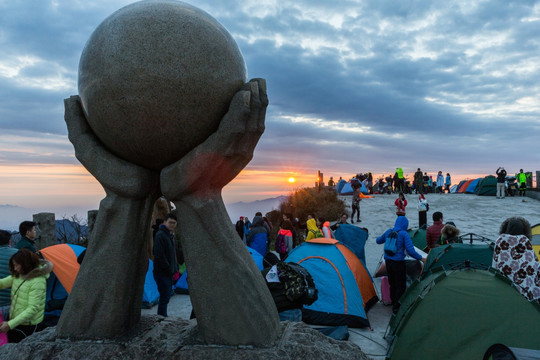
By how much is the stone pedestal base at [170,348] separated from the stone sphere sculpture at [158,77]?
5.64 ft

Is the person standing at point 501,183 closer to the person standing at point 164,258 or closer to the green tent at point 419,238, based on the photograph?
the green tent at point 419,238

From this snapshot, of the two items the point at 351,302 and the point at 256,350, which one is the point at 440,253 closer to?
the point at 351,302

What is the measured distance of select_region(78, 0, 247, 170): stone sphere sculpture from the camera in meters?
3.09

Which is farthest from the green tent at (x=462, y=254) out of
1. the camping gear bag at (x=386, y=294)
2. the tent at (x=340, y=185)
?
the tent at (x=340, y=185)

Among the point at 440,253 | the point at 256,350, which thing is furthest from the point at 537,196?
the point at 256,350

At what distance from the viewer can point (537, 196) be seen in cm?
2530

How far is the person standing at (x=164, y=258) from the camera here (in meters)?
6.34

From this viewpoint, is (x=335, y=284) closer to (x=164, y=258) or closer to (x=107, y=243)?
(x=164, y=258)

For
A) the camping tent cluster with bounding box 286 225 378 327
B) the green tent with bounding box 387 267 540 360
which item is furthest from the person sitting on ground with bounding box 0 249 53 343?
the green tent with bounding box 387 267 540 360

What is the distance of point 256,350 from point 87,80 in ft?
9.11

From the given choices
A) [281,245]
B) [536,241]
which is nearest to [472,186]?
[536,241]

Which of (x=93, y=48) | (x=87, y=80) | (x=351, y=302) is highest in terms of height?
(x=93, y=48)

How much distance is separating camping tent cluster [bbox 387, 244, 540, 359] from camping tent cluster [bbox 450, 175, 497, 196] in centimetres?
2738

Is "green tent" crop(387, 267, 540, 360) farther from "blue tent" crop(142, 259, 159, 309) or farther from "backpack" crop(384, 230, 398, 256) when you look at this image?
"blue tent" crop(142, 259, 159, 309)
